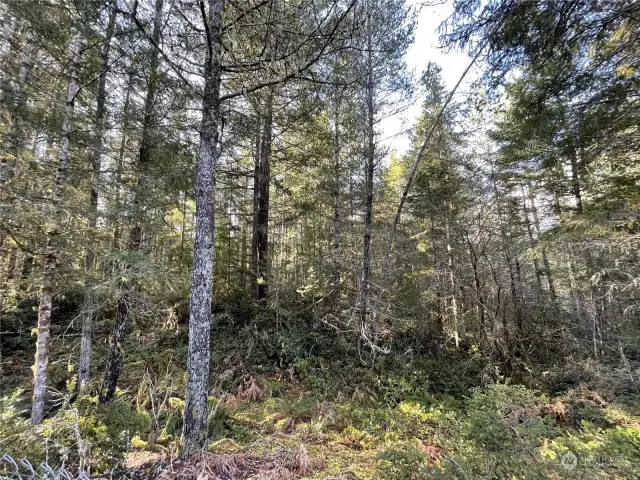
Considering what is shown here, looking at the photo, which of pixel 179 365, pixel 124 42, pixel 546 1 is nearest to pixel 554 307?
pixel 546 1

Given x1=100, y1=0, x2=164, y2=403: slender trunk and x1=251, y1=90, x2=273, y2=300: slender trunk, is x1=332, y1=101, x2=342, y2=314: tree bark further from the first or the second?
x1=100, y1=0, x2=164, y2=403: slender trunk

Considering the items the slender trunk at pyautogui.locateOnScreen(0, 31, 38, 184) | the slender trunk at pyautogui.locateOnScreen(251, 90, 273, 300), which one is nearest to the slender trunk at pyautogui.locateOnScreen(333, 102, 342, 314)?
the slender trunk at pyautogui.locateOnScreen(251, 90, 273, 300)

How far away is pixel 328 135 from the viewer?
8664 mm

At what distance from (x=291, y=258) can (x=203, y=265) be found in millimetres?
6291

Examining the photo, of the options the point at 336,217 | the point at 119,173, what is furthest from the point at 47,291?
the point at 336,217

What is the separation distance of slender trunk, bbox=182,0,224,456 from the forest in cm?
3

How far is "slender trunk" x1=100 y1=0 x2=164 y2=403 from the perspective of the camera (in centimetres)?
518

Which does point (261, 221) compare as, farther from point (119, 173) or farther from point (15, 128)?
point (15, 128)

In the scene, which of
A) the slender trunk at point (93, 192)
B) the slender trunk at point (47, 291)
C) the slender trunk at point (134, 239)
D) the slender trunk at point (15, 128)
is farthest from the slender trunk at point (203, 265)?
the slender trunk at point (15, 128)

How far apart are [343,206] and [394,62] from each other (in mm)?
4846

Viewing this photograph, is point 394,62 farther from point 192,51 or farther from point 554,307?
point 554,307

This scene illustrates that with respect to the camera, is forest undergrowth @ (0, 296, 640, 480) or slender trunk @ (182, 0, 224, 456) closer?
forest undergrowth @ (0, 296, 640, 480)

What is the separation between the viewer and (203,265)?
3852mm

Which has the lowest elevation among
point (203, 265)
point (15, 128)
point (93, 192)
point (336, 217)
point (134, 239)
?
point (203, 265)
